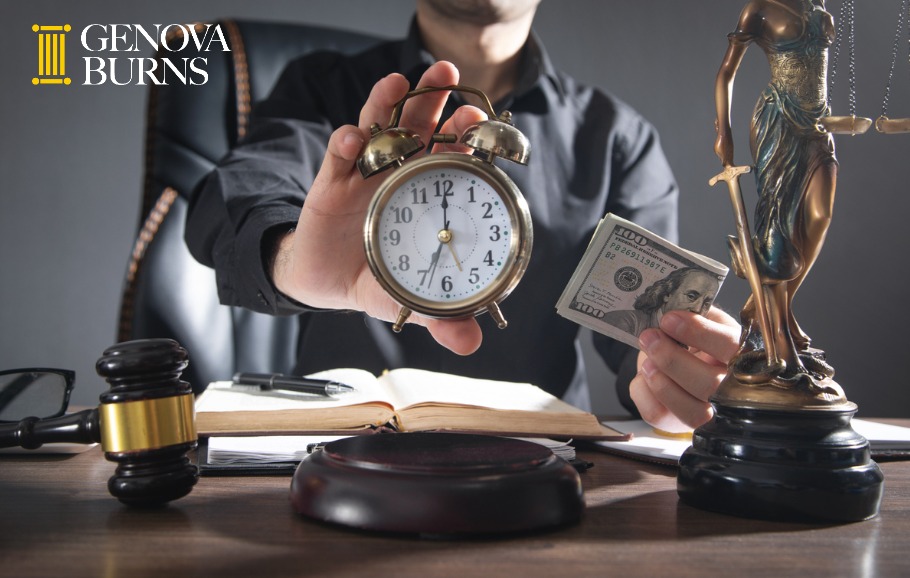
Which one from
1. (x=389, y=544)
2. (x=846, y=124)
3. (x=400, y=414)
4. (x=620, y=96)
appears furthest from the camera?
(x=620, y=96)

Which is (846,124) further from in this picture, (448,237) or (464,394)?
(464,394)

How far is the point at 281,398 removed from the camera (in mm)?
1244

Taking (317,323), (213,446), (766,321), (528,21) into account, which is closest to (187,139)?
(317,323)

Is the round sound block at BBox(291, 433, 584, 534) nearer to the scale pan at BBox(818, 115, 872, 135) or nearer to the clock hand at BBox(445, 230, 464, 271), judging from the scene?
the clock hand at BBox(445, 230, 464, 271)

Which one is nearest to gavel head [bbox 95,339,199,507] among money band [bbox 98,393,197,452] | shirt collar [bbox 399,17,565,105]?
money band [bbox 98,393,197,452]

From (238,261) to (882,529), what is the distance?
1089 millimetres

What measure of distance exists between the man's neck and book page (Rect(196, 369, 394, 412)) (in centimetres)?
119

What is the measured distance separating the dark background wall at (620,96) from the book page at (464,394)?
5.94ft

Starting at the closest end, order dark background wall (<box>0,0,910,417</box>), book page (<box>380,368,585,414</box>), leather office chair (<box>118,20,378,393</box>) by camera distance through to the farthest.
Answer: book page (<box>380,368,585,414</box>) → leather office chair (<box>118,20,378,393</box>) → dark background wall (<box>0,0,910,417</box>)

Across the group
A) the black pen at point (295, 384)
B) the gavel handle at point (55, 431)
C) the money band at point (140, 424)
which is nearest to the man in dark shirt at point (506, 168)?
the black pen at point (295, 384)

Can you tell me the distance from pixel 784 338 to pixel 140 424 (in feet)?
2.02

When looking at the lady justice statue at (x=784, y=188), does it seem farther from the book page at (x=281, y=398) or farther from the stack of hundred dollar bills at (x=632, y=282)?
the book page at (x=281, y=398)

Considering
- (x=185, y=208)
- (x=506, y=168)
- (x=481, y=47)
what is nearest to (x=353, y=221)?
(x=185, y=208)

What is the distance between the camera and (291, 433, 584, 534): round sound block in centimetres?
68
